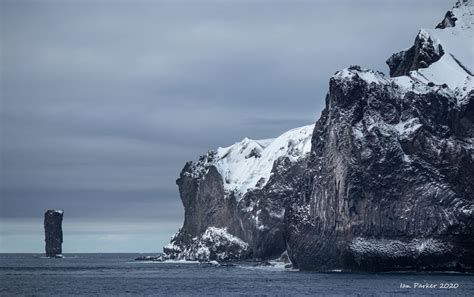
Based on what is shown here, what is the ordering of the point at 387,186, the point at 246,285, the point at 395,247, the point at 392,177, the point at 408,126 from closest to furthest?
1. the point at 246,285
2. the point at 395,247
3. the point at 387,186
4. the point at 392,177
5. the point at 408,126

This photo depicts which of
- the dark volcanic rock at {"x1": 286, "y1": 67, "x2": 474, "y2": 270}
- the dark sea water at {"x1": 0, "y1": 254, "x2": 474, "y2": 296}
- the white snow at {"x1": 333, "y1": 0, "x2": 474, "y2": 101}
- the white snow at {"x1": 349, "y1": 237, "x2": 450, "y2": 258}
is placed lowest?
the dark sea water at {"x1": 0, "y1": 254, "x2": 474, "y2": 296}

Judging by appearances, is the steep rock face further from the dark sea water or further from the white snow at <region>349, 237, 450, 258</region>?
the dark sea water

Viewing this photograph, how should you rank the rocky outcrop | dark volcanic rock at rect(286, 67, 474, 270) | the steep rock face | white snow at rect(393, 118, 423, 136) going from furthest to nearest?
1. white snow at rect(393, 118, 423, 136)
2. the rocky outcrop
3. the steep rock face
4. dark volcanic rock at rect(286, 67, 474, 270)

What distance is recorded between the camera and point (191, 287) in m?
154

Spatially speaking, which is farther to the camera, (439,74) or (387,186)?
(439,74)

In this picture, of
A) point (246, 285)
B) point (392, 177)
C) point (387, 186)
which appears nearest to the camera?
point (246, 285)

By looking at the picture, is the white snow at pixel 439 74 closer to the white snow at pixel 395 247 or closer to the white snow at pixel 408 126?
the white snow at pixel 408 126

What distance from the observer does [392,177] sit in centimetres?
17288

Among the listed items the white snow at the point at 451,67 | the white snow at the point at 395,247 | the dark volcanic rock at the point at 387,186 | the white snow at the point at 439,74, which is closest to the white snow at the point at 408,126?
the dark volcanic rock at the point at 387,186

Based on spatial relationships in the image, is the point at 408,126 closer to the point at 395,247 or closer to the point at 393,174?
the point at 393,174

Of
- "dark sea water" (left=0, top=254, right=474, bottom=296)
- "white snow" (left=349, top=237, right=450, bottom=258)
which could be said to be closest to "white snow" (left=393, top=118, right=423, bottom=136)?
"white snow" (left=349, top=237, right=450, bottom=258)

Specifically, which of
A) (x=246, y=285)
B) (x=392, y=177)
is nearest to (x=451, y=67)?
(x=392, y=177)

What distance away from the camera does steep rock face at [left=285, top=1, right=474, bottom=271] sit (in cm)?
Result: 16362

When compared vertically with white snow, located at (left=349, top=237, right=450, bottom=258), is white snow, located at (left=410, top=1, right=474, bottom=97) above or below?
above
